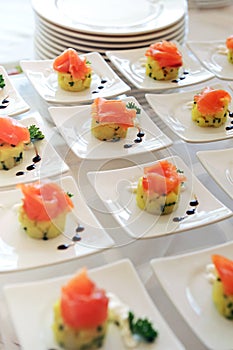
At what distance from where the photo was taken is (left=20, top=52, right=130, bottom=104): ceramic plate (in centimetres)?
204

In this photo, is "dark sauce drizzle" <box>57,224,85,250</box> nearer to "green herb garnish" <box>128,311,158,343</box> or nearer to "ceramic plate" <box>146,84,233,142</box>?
"green herb garnish" <box>128,311,158,343</box>

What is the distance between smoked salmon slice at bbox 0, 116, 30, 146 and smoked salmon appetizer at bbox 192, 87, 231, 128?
1.71ft

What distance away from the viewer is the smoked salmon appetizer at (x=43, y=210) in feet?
4.97

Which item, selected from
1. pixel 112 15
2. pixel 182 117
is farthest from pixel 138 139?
pixel 112 15

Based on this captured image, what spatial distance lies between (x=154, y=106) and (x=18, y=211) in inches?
25.2

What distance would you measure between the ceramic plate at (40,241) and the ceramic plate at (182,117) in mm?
440

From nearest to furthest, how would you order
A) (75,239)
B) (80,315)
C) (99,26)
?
(80,315)
(75,239)
(99,26)

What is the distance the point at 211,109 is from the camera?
6.35 ft

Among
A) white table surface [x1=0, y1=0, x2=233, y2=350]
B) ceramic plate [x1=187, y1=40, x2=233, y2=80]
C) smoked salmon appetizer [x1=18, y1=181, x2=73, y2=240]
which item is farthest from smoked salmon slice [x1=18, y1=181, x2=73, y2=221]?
ceramic plate [x1=187, y1=40, x2=233, y2=80]

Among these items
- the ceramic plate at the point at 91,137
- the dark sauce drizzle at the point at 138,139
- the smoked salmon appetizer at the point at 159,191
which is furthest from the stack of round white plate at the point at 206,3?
the smoked salmon appetizer at the point at 159,191

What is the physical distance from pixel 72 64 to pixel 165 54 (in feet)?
1.02

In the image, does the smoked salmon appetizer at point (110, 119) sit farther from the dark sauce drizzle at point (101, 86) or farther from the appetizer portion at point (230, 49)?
the appetizer portion at point (230, 49)

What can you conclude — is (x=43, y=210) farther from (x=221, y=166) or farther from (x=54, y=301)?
(x=221, y=166)

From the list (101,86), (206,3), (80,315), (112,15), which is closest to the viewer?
(80,315)
